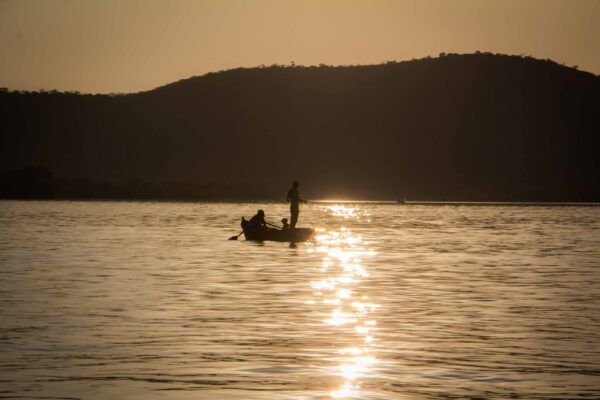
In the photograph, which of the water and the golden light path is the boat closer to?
the golden light path

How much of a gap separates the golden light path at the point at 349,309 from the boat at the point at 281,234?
2.55 m

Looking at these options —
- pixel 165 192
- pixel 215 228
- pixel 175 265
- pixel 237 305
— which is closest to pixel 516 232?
pixel 215 228

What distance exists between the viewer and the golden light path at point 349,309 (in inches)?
585

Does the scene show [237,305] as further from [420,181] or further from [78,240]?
[420,181]

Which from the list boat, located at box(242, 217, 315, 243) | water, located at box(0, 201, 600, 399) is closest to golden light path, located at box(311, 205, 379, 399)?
water, located at box(0, 201, 600, 399)

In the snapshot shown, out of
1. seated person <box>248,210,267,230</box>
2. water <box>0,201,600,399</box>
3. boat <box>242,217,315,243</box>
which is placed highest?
seated person <box>248,210,267,230</box>

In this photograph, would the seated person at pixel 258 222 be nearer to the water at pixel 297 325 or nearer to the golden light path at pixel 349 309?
the golden light path at pixel 349 309

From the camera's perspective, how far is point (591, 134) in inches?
7510

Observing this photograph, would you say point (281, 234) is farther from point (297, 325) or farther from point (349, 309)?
point (297, 325)

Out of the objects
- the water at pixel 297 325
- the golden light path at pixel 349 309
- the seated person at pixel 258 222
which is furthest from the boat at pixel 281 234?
the water at pixel 297 325

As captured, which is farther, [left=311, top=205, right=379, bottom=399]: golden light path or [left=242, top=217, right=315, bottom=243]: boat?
[left=242, top=217, right=315, bottom=243]: boat

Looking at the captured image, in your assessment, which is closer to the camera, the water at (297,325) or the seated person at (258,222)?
the water at (297,325)

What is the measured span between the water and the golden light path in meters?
0.05

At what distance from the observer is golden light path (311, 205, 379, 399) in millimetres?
14867
